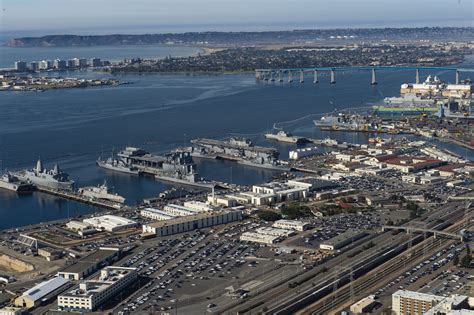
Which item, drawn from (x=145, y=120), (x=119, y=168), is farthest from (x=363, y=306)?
(x=145, y=120)

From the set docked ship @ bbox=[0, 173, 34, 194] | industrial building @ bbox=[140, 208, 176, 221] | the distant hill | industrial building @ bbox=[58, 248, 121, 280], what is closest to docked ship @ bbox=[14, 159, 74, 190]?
docked ship @ bbox=[0, 173, 34, 194]

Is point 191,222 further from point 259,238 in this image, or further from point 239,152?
point 239,152

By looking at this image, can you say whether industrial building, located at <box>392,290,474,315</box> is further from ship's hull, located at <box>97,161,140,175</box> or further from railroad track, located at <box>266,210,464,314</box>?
ship's hull, located at <box>97,161,140,175</box>

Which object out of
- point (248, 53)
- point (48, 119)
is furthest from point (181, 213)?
point (248, 53)

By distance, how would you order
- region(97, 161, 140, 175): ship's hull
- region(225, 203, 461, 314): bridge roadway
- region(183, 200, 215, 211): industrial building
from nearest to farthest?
region(225, 203, 461, 314): bridge roadway → region(183, 200, 215, 211): industrial building → region(97, 161, 140, 175): ship's hull

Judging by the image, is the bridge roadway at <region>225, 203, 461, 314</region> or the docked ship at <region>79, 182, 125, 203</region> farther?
the docked ship at <region>79, 182, 125, 203</region>

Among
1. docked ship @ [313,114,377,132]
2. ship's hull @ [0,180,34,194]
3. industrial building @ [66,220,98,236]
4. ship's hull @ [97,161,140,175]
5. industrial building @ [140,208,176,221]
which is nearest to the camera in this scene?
industrial building @ [66,220,98,236]
